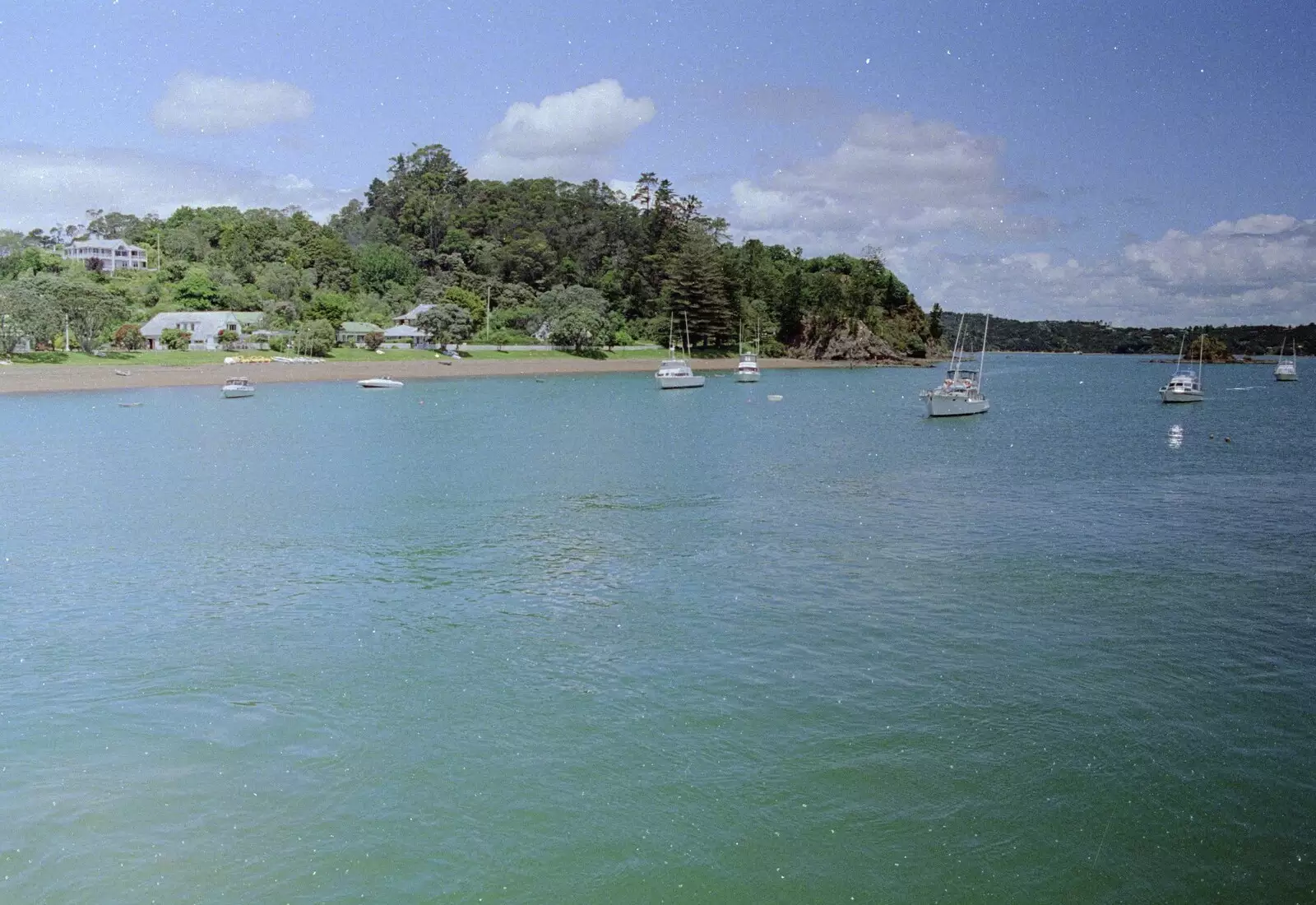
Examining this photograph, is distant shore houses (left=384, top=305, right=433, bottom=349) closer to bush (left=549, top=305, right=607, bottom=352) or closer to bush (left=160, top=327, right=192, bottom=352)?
bush (left=549, top=305, right=607, bottom=352)

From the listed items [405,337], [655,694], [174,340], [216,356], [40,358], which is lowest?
[655,694]

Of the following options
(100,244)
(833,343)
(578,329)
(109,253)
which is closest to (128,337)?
(578,329)

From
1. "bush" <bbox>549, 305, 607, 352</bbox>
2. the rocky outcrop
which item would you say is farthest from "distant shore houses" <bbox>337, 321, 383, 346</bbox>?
the rocky outcrop

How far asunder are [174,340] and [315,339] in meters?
16.3

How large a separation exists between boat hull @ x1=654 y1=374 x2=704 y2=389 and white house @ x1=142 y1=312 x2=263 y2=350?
2238 inches

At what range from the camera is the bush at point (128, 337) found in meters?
113

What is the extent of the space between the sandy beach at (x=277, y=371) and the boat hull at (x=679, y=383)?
92.5 feet

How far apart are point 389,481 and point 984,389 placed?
10967 cm

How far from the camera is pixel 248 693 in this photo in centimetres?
1658

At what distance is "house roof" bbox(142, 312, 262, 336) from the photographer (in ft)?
404

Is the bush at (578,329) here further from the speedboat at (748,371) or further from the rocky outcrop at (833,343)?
the rocky outcrop at (833,343)

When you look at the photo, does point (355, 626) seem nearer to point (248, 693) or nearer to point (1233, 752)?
point (248, 693)

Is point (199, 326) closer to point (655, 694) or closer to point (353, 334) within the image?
point (353, 334)

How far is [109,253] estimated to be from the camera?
174 metres
